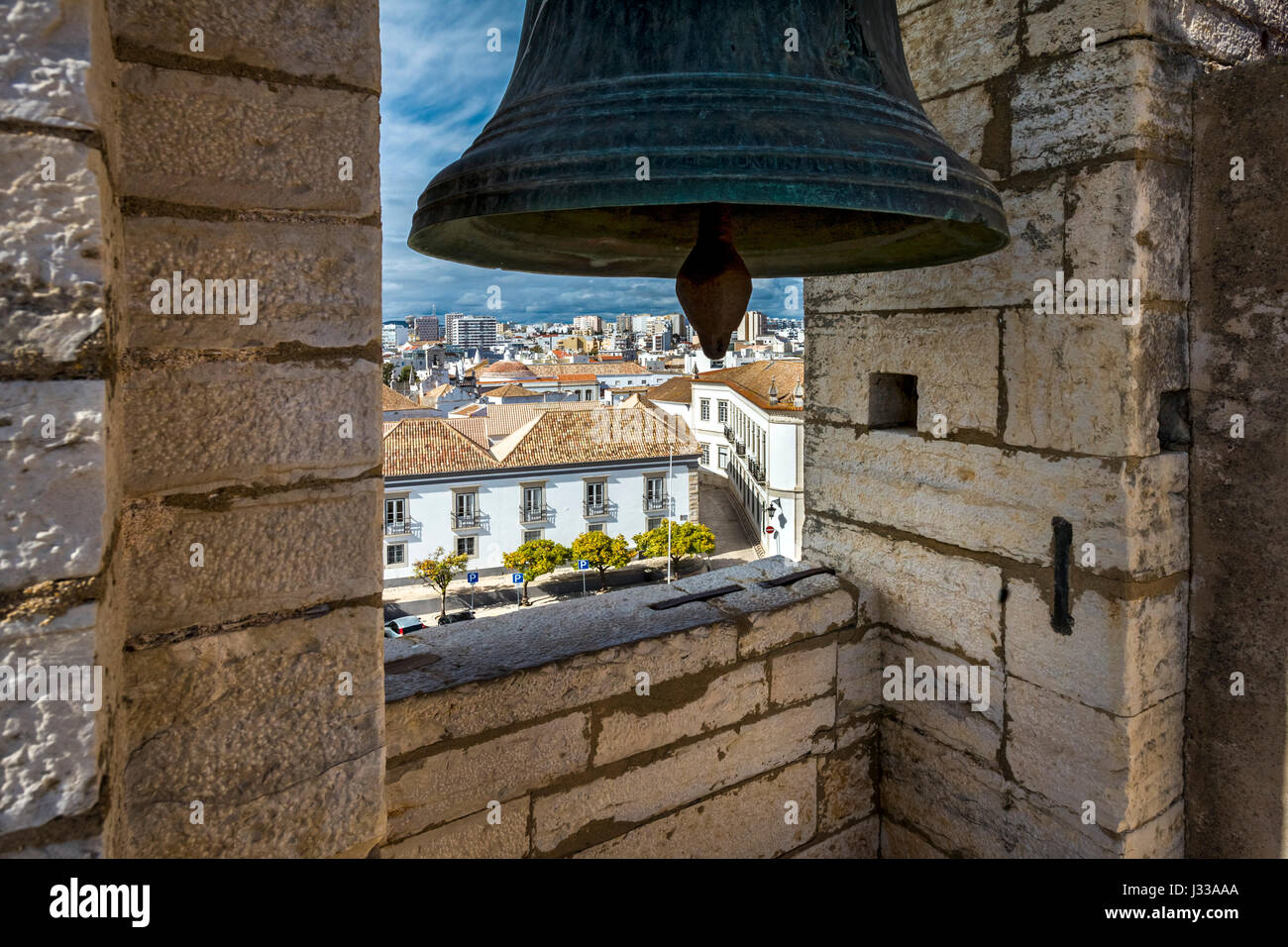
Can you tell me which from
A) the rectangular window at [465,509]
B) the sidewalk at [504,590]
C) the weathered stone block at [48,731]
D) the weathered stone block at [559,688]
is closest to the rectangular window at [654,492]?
the sidewalk at [504,590]

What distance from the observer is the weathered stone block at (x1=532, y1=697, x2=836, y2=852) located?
6.05 ft

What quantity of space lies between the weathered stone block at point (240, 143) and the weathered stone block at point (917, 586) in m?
1.70

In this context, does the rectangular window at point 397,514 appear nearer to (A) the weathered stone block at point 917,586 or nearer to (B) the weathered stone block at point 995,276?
(A) the weathered stone block at point 917,586

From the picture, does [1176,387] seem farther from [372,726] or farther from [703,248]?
[372,726]

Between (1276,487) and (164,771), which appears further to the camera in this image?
(1276,487)

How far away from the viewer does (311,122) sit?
117 cm

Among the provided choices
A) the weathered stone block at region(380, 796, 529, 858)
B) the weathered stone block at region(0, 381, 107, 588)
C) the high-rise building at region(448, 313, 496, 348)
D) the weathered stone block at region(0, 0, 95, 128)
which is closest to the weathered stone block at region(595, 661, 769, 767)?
the weathered stone block at region(380, 796, 529, 858)

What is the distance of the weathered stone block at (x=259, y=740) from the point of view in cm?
109

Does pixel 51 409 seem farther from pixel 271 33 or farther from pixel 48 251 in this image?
pixel 271 33

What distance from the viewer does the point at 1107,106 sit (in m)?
1.82

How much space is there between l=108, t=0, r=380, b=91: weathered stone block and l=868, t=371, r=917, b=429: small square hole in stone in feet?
5.37

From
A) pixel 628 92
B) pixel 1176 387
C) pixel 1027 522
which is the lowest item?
pixel 1027 522
